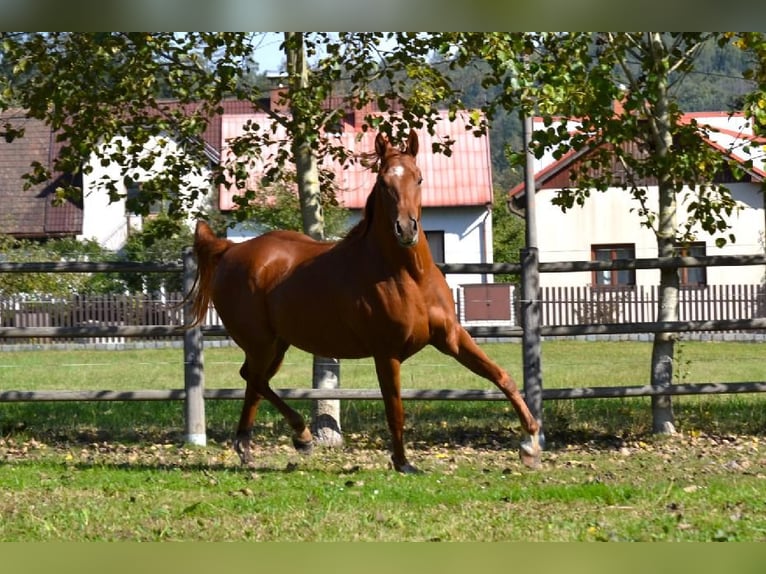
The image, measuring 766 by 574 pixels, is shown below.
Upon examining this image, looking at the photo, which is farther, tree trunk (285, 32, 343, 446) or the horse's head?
tree trunk (285, 32, 343, 446)

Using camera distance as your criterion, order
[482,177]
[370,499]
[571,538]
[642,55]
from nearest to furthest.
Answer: [571,538] → [370,499] → [642,55] → [482,177]

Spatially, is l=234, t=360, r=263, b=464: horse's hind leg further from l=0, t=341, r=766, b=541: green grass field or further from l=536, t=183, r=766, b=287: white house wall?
l=536, t=183, r=766, b=287: white house wall

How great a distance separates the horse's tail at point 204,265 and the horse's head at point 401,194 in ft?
7.62

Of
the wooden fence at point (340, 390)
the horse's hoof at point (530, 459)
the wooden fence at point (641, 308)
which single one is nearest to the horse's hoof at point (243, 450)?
the wooden fence at point (340, 390)

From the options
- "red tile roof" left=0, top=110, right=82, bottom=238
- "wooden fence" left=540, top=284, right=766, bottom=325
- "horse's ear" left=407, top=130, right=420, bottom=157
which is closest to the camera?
"horse's ear" left=407, top=130, right=420, bottom=157

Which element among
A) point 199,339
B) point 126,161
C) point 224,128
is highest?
point 224,128

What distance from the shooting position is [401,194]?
25.0ft

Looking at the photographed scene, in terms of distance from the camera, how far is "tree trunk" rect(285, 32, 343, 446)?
10398 millimetres

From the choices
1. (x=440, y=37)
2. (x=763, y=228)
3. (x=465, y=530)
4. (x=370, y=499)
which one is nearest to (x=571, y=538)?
(x=465, y=530)

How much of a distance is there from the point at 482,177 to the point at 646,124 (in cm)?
2685

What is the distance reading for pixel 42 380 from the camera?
58.5 feet

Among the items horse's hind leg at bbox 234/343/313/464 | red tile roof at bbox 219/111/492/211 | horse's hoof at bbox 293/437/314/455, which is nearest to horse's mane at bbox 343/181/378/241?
horse's hind leg at bbox 234/343/313/464

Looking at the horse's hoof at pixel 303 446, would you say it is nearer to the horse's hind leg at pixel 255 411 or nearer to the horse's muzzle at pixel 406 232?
the horse's hind leg at pixel 255 411

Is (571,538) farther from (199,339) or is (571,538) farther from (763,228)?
(763,228)
